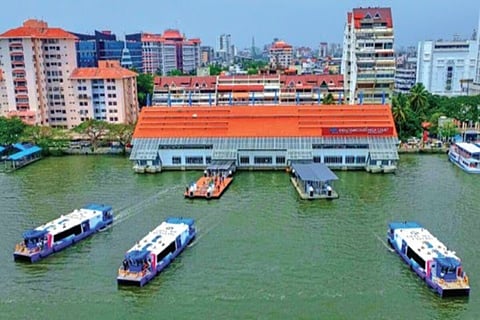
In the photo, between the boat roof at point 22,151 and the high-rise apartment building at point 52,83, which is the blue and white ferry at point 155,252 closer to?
the boat roof at point 22,151

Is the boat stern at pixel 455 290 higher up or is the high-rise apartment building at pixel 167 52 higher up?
the high-rise apartment building at pixel 167 52

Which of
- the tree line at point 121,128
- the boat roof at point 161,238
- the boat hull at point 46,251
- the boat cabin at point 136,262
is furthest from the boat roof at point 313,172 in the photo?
the tree line at point 121,128

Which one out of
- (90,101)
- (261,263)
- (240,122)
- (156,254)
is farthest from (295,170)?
(90,101)

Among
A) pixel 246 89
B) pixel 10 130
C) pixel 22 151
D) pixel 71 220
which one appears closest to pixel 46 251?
pixel 71 220

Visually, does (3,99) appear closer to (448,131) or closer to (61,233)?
(61,233)

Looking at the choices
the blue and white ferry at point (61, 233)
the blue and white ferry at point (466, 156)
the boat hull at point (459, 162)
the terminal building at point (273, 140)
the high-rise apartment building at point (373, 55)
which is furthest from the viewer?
the high-rise apartment building at point (373, 55)

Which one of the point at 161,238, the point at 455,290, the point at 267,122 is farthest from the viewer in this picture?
the point at 267,122

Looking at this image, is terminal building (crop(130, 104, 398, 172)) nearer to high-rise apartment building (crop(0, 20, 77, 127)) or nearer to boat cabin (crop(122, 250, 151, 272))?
high-rise apartment building (crop(0, 20, 77, 127))
